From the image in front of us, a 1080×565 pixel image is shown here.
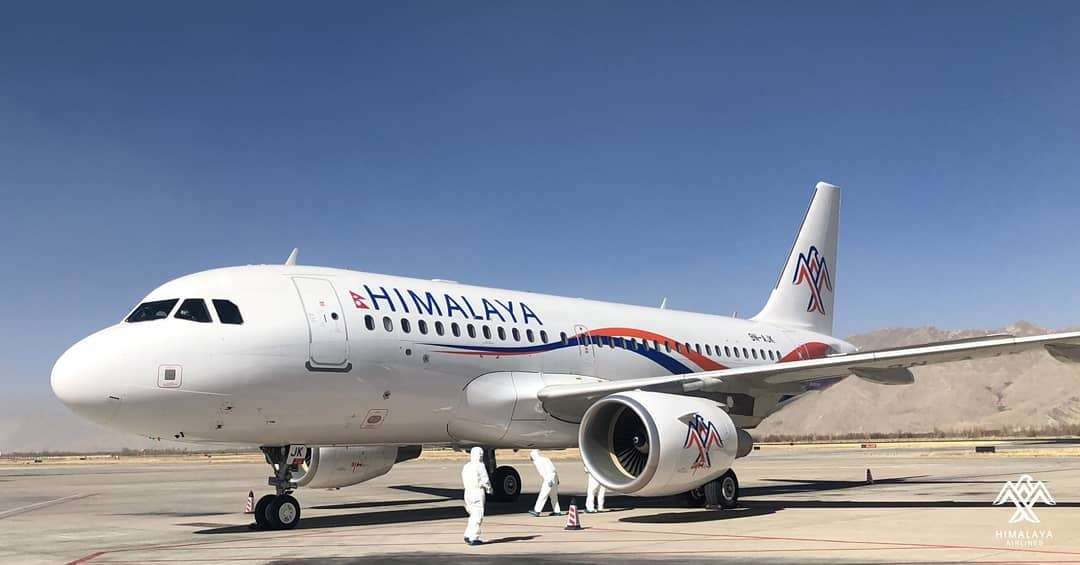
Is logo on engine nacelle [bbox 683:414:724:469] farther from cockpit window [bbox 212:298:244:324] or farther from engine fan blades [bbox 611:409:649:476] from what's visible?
cockpit window [bbox 212:298:244:324]

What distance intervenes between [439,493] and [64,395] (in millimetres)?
12710

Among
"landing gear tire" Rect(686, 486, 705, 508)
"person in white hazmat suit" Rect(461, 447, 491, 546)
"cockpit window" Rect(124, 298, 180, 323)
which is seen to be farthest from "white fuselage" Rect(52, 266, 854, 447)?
"person in white hazmat suit" Rect(461, 447, 491, 546)

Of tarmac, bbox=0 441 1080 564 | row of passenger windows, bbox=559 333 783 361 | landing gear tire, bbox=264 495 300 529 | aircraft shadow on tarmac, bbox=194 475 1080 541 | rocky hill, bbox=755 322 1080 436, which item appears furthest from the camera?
rocky hill, bbox=755 322 1080 436

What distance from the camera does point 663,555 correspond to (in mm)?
10898

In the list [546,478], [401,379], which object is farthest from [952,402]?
[401,379]

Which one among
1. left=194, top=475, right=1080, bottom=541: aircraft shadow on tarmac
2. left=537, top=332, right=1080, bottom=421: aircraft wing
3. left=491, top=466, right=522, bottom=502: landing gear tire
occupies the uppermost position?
left=537, top=332, right=1080, bottom=421: aircraft wing

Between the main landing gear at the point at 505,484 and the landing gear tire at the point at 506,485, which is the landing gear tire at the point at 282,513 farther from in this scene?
the landing gear tire at the point at 506,485

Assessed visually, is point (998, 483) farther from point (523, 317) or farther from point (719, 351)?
point (523, 317)

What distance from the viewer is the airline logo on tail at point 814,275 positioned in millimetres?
28109

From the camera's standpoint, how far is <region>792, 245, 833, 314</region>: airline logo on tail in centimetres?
2811

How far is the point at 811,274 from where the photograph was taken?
1117 inches

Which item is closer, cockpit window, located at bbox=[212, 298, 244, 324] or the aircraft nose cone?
the aircraft nose cone

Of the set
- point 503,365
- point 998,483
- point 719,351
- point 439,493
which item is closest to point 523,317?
point 503,365

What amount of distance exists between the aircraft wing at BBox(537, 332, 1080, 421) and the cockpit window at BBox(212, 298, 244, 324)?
576 cm
